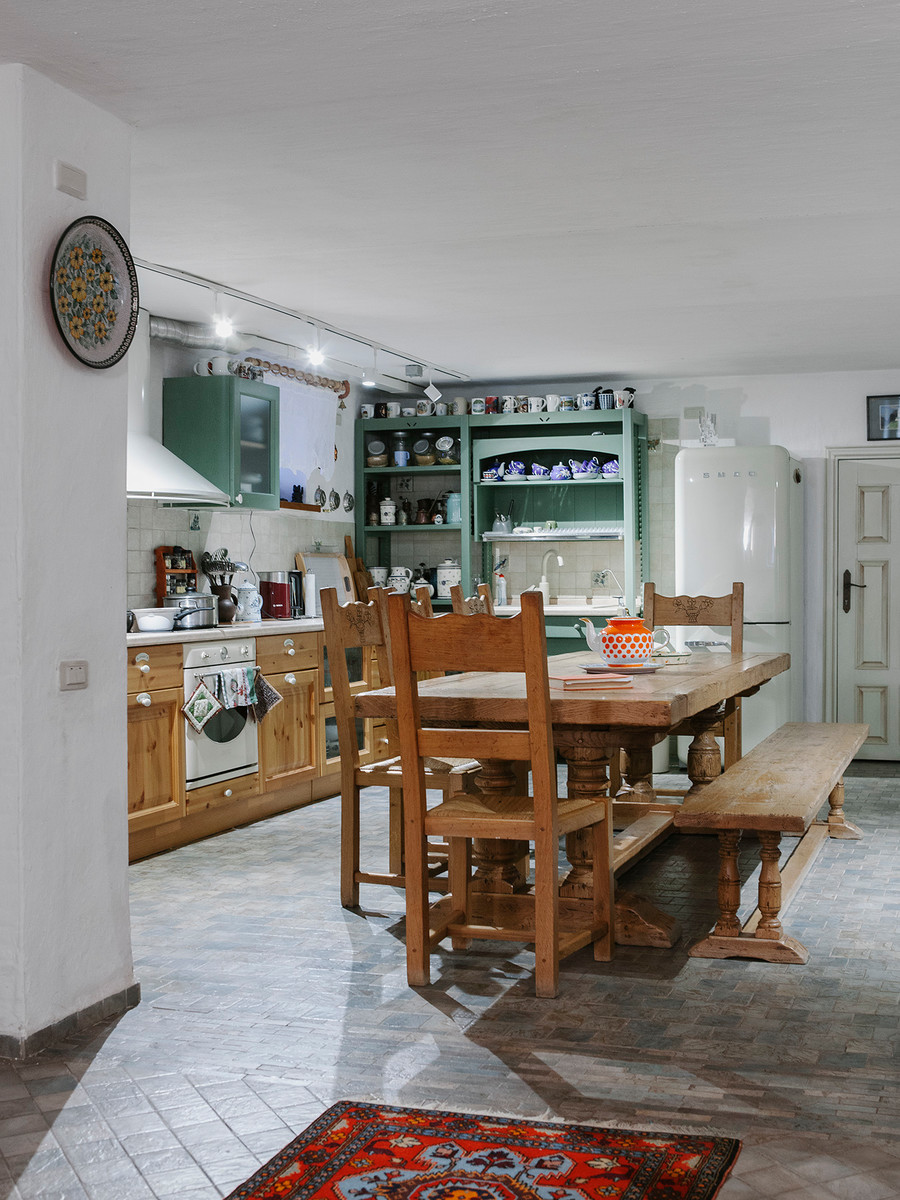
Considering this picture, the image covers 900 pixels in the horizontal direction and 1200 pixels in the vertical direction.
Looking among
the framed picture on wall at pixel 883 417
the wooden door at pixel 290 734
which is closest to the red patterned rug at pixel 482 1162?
the wooden door at pixel 290 734

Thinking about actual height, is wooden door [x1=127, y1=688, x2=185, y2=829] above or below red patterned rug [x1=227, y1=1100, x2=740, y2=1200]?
above

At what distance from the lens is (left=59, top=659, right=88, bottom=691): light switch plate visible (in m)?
3.07

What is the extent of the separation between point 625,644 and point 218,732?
6.65 feet

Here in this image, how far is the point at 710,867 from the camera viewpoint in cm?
492

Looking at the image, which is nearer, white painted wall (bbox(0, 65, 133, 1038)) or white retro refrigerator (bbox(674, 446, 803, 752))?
white painted wall (bbox(0, 65, 133, 1038))

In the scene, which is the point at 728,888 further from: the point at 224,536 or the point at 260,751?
the point at 224,536

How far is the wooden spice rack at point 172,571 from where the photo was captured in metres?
6.02

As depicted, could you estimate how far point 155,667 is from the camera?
504cm

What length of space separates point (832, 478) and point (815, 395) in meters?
0.53

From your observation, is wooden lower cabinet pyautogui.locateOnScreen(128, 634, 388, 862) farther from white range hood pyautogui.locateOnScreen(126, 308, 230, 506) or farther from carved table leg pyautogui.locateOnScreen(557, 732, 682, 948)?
carved table leg pyautogui.locateOnScreen(557, 732, 682, 948)

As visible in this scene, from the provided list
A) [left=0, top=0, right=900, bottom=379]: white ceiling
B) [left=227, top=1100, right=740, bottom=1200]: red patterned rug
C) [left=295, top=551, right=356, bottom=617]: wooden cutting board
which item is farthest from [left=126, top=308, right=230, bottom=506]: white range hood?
[left=227, top=1100, right=740, bottom=1200]: red patterned rug

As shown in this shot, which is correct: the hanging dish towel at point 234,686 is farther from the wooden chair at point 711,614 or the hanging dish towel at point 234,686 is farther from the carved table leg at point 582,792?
the carved table leg at point 582,792

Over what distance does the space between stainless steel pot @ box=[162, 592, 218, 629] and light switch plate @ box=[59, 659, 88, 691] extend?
235 cm

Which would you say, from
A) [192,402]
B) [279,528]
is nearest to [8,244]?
[192,402]
